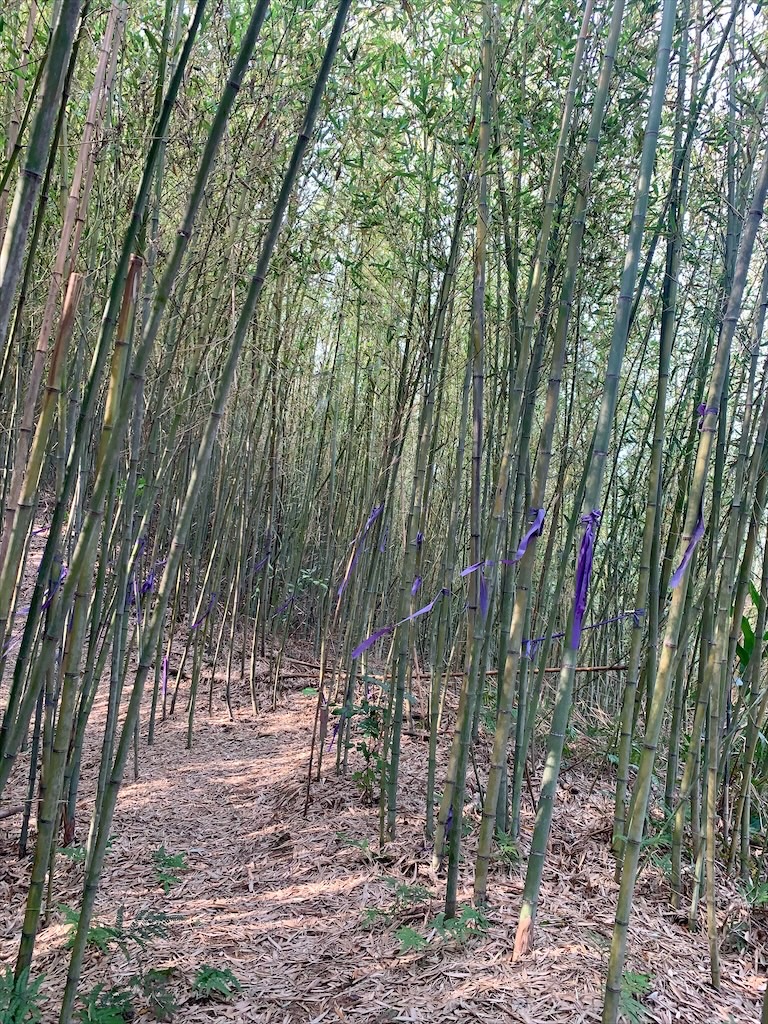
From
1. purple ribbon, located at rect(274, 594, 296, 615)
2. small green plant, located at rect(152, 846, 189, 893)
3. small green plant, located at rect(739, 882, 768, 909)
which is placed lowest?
small green plant, located at rect(152, 846, 189, 893)

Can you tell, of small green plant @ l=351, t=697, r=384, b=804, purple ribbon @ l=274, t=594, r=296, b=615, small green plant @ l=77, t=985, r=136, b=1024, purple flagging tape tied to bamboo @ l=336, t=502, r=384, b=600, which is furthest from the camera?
purple ribbon @ l=274, t=594, r=296, b=615

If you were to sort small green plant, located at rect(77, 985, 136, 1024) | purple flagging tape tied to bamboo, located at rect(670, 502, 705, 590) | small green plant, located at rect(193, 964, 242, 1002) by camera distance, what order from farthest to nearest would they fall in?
small green plant, located at rect(193, 964, 242, 1002) → small green plant, located at rect(77, 985, 136, 1024) → purple flagging tape tied to bamboo, located at rect(670, 502, 705, 590)

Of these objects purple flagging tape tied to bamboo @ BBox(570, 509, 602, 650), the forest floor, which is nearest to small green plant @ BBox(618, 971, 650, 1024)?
the forest floor

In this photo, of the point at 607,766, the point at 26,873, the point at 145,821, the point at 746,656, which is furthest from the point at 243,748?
the point at 746,656

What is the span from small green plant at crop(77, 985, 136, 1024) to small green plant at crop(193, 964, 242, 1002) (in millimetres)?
172

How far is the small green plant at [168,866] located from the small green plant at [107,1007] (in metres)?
0.76

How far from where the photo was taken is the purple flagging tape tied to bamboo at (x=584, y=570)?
1.54 m

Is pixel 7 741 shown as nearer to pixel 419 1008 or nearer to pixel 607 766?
pixel 419 1008

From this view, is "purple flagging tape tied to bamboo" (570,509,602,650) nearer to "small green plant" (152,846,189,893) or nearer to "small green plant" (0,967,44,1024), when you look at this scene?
"small green plant" (0,967,44,1024)

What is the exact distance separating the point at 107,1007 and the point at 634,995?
1.28 metres

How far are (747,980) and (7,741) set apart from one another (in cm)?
209

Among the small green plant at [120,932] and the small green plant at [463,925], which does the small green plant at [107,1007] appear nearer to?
the small green plant at [120,932]

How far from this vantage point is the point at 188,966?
6.77 feet

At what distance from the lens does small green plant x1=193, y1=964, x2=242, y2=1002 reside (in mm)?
1913
